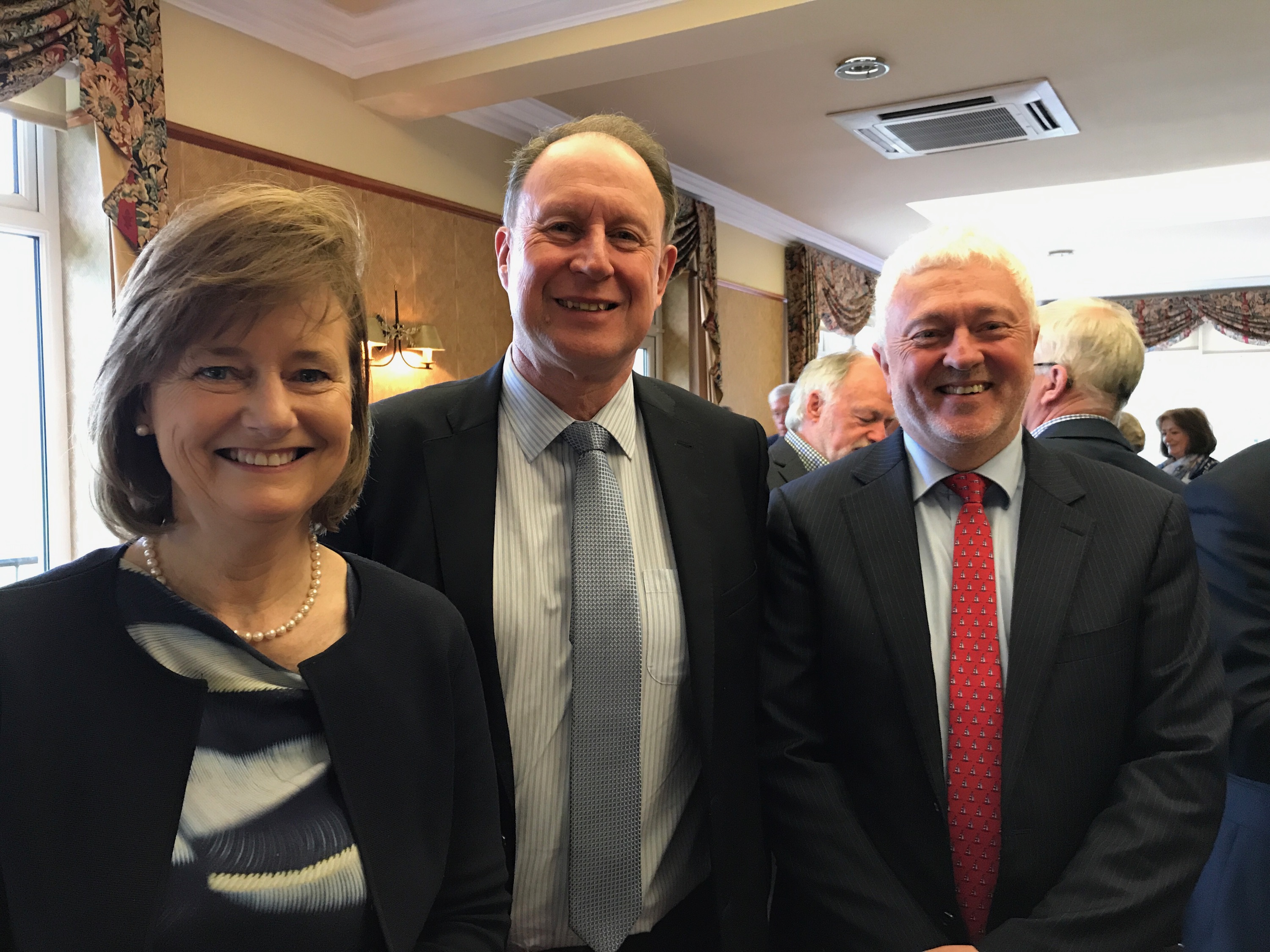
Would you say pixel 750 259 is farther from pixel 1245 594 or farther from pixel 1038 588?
pixel 1038 588

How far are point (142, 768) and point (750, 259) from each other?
25.3 ft

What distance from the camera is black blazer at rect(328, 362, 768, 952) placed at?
1.39m

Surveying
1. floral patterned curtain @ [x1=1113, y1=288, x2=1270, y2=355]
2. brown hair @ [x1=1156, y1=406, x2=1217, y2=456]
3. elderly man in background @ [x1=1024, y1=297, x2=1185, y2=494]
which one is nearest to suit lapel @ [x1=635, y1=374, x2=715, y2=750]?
elderly man in background @ [x1=1024, y1=297, x2=1185, y2=494]

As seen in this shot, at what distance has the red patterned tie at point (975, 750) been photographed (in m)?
1.41

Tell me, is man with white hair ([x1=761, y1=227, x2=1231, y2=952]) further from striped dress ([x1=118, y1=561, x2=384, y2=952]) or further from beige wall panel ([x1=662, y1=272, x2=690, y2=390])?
beige wall panel ([x1=662, y1=272, x2=690, y2=390])

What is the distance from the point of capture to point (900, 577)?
1.50 meters

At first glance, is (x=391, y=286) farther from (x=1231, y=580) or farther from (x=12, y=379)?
(x=1231, y=580)

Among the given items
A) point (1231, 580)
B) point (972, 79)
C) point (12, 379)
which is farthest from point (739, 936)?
point (972, 79)

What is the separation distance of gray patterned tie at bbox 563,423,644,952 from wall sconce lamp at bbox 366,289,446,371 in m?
3.43

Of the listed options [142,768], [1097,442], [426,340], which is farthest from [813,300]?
[142,768]

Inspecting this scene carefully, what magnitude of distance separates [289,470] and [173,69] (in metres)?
3.46

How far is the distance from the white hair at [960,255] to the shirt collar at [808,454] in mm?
2101

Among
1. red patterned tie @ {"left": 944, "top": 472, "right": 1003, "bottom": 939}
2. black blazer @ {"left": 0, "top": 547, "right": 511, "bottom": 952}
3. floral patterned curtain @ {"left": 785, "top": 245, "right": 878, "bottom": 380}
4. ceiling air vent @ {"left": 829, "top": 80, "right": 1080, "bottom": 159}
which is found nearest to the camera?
black blazer @ {"left": 0, "top": 547, "right": 511, "bottom": 952}

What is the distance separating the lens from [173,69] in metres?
3.72
